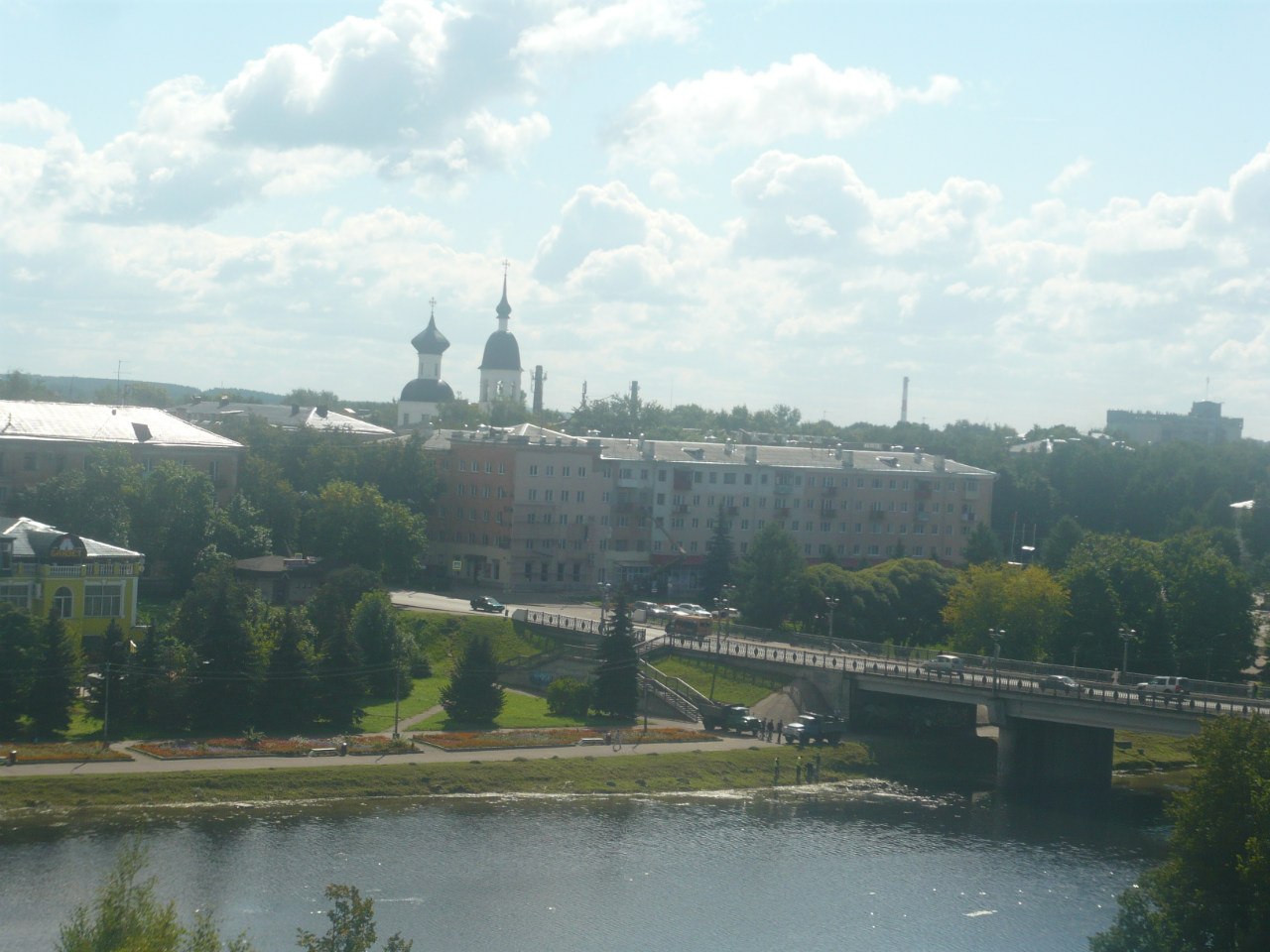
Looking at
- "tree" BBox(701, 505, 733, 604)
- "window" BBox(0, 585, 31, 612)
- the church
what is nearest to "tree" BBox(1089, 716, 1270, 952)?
"window" BBox(0, 585, 31, 612)

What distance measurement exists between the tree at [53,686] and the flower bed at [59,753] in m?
1.39

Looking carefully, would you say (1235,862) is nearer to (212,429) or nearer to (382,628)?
(382,628)

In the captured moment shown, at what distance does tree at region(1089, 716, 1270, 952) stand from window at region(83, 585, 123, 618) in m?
39.9

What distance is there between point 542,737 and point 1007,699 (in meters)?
16.6

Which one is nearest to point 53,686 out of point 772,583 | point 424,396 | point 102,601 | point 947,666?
point 102,601

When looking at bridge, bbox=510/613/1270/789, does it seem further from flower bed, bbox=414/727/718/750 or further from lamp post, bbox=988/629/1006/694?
flower bed, bbox=414/727/718/750

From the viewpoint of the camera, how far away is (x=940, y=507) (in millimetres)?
100938

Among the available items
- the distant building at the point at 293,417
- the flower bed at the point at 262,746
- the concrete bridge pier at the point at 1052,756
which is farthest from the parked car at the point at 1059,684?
the distant building at the point at 293,417

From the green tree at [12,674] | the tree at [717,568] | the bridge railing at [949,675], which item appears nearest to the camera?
the green tree at [12,674]

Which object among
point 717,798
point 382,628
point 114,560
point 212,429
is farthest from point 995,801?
point 212,429

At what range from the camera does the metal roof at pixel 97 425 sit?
77750 mm

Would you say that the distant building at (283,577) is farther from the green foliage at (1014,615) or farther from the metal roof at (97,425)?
the green foliage at (1014,615)

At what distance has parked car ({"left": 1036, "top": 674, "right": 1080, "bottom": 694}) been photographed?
54188mm

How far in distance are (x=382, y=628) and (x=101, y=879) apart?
2521 centimetres
